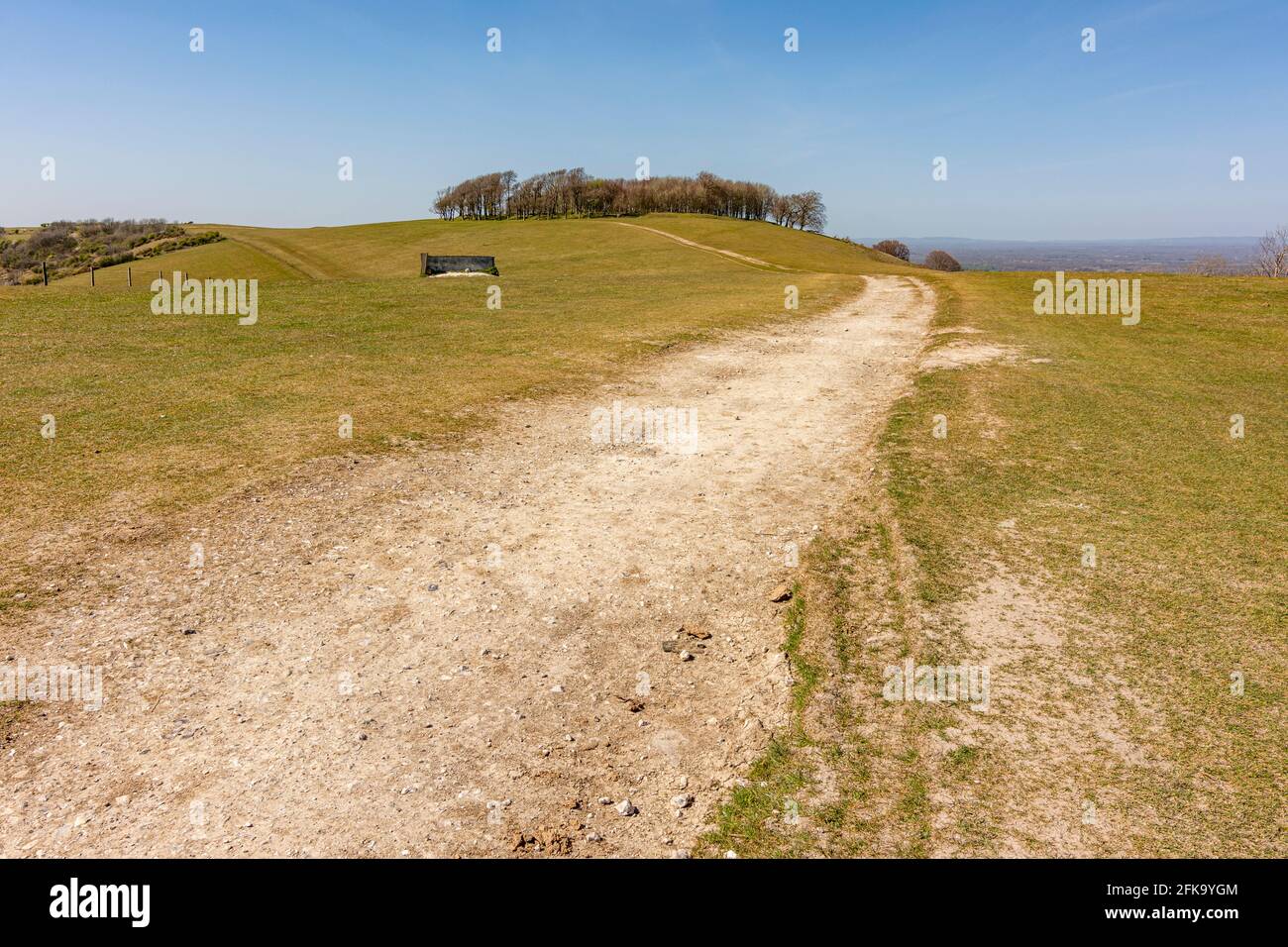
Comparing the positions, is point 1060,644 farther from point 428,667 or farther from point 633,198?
point 633,198

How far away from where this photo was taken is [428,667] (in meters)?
6.74

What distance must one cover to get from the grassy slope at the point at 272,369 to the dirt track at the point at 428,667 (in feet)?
5.37

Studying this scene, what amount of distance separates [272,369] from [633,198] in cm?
13304

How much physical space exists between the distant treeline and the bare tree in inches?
3059

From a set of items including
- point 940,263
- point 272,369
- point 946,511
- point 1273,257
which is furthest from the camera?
point 940,263

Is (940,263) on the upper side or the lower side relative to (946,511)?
upper

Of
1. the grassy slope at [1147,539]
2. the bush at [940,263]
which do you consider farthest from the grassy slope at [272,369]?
the bush at [940,263]

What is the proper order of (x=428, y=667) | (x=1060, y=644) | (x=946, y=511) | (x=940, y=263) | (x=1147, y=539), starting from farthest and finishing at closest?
(x=940, y=263) → (x=946, y=511) → (x=1147, y=539) → (x=1060, y=644) → (x=428, y=667)

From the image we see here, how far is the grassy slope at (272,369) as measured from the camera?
10336 mm

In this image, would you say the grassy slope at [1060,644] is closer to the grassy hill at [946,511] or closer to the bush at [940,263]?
the grassy hill at [946,511]

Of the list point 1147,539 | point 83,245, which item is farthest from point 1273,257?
point 83,245

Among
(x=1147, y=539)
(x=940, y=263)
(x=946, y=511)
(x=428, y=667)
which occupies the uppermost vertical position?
(x=940, y=263)

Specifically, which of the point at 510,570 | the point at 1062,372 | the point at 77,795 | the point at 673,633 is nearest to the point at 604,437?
the point at 510,570

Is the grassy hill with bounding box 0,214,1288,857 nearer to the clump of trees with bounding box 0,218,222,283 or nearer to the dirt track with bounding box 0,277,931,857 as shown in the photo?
the dirt track with bounding box 0,277,931,857
